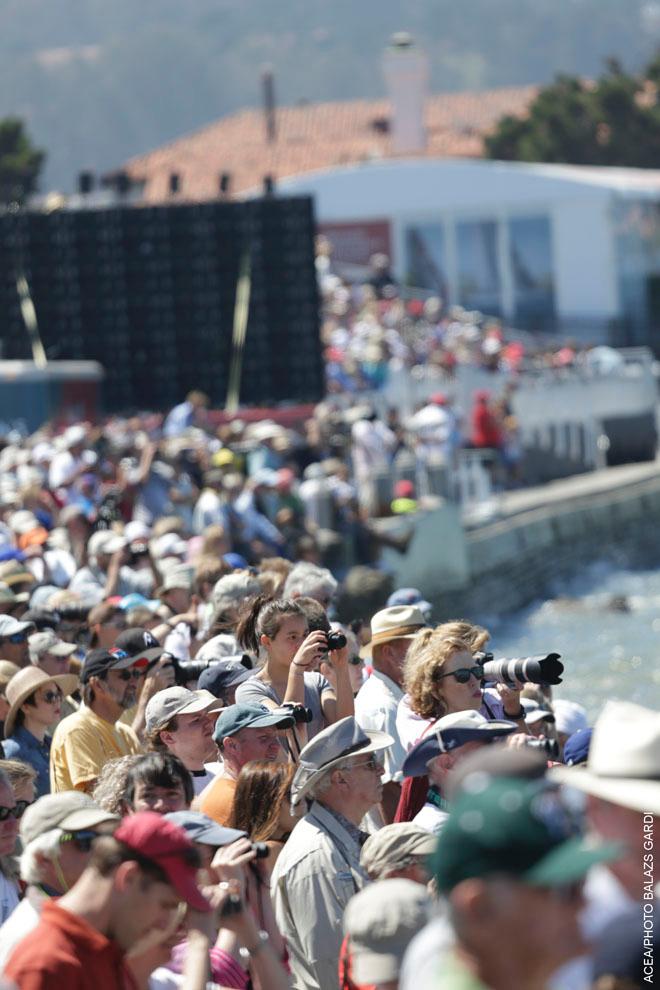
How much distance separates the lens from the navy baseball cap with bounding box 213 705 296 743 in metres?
5.83

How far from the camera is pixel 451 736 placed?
5.45m

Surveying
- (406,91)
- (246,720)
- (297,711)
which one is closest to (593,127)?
(406,91)

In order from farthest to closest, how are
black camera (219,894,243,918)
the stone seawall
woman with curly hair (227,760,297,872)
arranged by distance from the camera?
1. the stone seawall
2. woman with curly hair (227,760,297,872)
3. black camera (219,894,243,918)

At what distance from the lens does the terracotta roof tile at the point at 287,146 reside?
5719 centimetres

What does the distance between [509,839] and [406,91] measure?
52.6 metres

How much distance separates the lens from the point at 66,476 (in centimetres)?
1461

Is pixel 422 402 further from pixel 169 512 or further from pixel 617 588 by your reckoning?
pixel 169 512

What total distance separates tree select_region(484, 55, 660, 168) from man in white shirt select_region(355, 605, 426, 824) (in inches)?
2221

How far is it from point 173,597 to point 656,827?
21.6 ft

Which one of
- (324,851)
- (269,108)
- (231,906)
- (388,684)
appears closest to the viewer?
(231,906)

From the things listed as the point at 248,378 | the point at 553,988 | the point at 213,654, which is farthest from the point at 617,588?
the point at 553,988

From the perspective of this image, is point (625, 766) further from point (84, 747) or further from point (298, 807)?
point (84, 747)

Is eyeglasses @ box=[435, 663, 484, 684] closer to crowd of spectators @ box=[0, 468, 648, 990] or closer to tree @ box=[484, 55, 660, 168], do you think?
crowd of spectators @ box=[0, 468, 648, 990]

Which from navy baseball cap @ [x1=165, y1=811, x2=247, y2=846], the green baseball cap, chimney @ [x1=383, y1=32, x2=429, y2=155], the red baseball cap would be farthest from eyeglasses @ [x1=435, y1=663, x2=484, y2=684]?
chimney @ [x1=383, y1=32, x2=429, y2=155]
